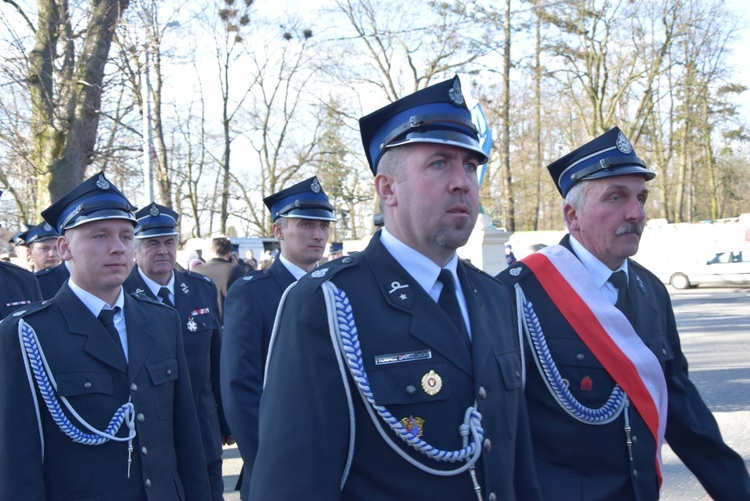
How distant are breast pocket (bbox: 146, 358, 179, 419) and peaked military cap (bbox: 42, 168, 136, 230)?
76cm

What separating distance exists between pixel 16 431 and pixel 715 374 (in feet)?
32.6

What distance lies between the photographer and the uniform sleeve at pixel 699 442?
335cm

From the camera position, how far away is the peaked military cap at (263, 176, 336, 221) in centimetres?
532

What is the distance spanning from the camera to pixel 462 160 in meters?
2.30

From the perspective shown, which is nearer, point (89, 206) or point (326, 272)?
point (326, 272)

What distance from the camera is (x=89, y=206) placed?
3.67 metres

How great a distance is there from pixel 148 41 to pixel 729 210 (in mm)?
42713

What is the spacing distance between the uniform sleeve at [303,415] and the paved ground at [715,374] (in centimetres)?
462

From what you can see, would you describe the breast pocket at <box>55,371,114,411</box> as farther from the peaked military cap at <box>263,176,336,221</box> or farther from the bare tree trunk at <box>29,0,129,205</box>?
the bare tree trunk at <box>29,0,129,205</box>

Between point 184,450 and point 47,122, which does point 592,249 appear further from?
point 47,122

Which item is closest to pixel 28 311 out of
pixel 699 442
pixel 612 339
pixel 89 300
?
pixel 89 300

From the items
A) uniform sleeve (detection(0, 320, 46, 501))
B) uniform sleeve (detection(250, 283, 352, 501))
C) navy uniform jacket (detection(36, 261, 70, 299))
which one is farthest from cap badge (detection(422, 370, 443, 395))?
navy uniform jacket (detection(36, 261, 70, 299))

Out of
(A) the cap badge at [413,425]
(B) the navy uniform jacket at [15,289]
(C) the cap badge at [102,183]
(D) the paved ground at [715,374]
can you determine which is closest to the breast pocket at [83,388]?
(C) the cap badge at [102,183]

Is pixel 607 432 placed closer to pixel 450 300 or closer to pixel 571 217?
pixel 571 217
